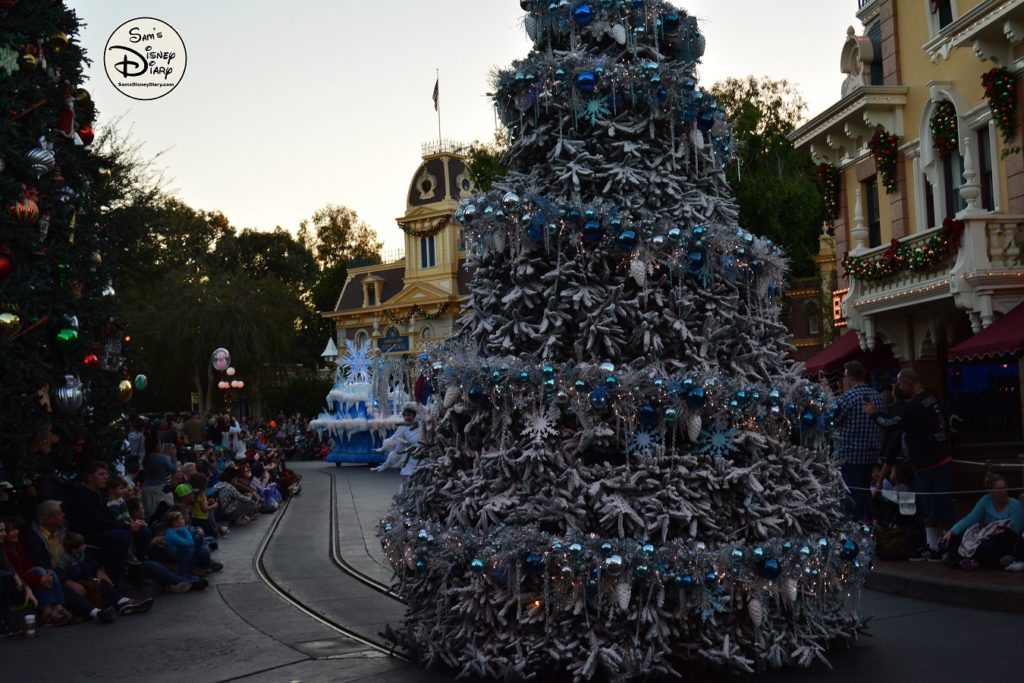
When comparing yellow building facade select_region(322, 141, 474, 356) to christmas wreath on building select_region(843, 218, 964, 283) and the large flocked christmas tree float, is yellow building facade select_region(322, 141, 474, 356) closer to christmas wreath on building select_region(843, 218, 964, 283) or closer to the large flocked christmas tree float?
christmas wreath on building select_region(843, 218, 964, 283)

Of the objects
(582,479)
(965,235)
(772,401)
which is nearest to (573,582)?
(582,479)

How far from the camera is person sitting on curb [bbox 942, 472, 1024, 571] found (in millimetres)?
8945

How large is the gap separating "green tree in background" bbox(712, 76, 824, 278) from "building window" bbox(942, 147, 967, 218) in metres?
16.8

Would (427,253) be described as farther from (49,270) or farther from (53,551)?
(53,551)

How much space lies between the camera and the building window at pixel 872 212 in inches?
789

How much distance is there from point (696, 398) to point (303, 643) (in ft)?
11.5

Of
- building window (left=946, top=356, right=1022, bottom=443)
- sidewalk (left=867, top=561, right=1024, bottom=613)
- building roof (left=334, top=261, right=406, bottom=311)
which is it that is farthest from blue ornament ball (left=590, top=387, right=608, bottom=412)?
building roof (left=334, top=261, right=406, bottom=311)

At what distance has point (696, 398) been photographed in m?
6.03

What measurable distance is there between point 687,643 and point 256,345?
45539 millimetres

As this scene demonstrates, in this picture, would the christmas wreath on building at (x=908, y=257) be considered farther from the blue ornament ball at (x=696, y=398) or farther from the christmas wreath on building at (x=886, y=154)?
the blue ornament ball at (x=696, y=398)

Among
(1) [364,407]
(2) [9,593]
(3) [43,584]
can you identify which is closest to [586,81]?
(3) [43,584]

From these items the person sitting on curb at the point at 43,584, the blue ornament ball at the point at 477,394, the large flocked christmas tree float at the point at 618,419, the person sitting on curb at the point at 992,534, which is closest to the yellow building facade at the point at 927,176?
the person sitting on curb at the point at 992,534

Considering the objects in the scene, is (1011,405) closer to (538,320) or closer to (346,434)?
(538,320)

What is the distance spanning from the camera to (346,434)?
33.7 metres
